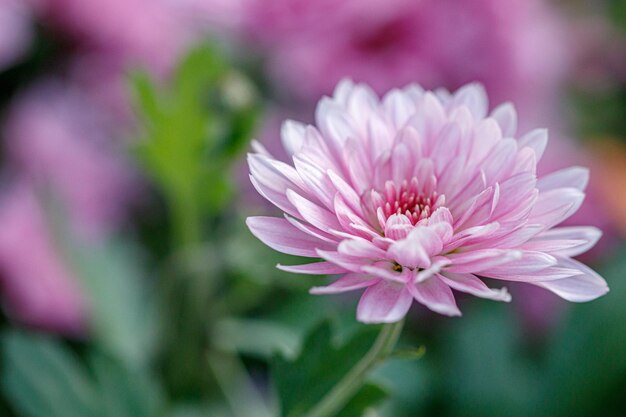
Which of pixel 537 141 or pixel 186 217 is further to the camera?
pixel 186 217

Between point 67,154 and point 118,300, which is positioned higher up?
point 67,154

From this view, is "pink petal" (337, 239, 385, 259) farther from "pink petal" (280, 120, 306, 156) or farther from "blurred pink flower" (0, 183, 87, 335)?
"blurred pink flower" (0, 183, 87, 335)

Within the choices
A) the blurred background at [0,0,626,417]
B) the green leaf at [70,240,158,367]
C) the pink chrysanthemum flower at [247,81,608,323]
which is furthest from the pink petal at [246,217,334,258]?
the green leaf at [70,240,158,367]

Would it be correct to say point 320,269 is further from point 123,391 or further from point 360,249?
point 123,391

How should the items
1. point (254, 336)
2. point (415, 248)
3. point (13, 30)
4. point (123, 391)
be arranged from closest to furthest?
point (415, 248), point (123, 391), point (254, 336), point (13, 30)

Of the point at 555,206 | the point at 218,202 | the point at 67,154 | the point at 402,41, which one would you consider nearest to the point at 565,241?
the point at 555,206

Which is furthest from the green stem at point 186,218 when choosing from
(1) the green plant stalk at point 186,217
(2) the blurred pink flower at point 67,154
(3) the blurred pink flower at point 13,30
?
(3) the blurred pink flower at point 13,30

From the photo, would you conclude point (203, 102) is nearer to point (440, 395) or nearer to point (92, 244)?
point (92, 244)

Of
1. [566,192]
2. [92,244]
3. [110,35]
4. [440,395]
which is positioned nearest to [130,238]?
[92,244]
